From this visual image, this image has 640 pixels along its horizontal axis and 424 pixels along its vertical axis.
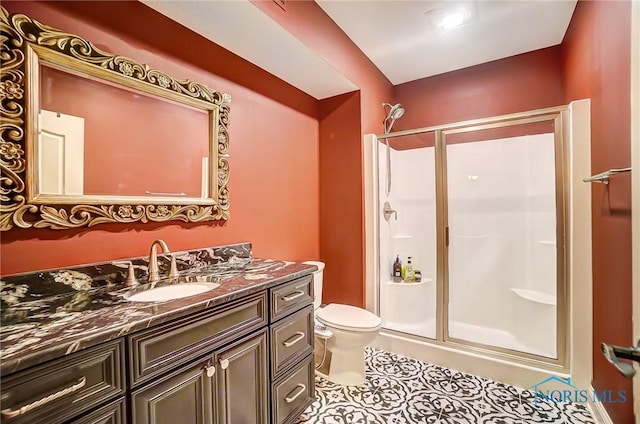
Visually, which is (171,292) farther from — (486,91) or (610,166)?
(486,91)

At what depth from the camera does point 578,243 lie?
1713 millimetres

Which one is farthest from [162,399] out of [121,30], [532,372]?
[532,372]

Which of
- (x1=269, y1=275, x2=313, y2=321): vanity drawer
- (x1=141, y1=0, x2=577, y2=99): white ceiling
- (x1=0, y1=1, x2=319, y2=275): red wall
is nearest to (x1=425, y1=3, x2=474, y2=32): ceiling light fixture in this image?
(x1=141, y1=0, x2=577, y2=99): white ceiling

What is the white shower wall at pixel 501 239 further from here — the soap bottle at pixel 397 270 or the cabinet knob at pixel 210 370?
the cabinet knob at pixel 210 370

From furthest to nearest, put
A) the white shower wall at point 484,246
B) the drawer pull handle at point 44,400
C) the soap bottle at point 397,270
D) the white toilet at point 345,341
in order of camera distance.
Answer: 1. the soap bottle at point 397,270
2. the white shower wall at point 484,246
3. the white toilet at point 345,341
4. the drawer pull handle at point 44,400

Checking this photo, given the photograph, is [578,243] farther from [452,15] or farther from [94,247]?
[94,247]

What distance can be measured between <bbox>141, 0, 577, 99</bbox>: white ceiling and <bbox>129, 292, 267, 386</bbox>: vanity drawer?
1493mm

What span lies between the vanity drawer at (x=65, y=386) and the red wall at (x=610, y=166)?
6.25 feet

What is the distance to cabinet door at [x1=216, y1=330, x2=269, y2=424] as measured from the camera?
1.09 m

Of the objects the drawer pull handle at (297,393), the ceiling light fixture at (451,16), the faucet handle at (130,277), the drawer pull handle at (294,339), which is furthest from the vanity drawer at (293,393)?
the ceiling light fixture at (451,16)

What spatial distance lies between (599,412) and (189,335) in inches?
85.0

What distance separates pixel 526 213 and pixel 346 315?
1.84 metres

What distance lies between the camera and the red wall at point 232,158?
1.11 m

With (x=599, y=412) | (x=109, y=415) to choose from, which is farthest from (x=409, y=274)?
(x=109, y=415)
